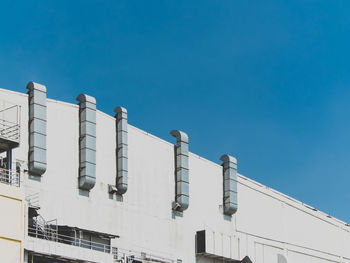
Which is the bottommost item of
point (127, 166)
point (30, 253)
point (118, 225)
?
point (30, 253)

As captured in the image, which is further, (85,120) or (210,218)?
(210,218)

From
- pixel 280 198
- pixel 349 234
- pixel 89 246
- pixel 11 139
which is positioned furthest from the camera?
pixel 349 234

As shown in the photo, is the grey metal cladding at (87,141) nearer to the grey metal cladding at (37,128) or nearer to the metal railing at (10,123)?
the grey metal cladding at (37,128)

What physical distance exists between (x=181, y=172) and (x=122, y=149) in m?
7.86

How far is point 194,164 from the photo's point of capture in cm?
7700

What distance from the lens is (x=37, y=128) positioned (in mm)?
61906

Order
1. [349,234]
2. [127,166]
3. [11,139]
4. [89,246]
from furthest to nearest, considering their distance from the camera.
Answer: [349,234] < [127,166] < [89,246] < [11,139]

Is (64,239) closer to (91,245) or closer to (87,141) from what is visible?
(91,245)

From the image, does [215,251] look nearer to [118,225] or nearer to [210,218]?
[210,218]

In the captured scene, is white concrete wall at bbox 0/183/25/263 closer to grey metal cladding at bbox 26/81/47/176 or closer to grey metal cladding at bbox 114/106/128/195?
grey metal cladding at bbox 26/81/47/176

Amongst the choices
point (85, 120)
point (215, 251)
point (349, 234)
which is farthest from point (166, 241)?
point (349, 234)

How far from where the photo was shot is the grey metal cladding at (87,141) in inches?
2554

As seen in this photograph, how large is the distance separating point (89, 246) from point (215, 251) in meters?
15.4

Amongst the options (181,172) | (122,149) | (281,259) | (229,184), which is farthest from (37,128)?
(281,259)
